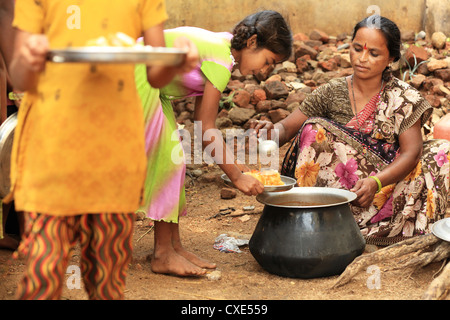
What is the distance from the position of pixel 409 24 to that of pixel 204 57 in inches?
206

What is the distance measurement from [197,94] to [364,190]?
119cm

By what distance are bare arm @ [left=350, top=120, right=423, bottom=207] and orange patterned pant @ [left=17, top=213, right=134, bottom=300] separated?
1931 millimetres

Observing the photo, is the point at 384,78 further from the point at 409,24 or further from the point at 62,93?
the point at 409,24

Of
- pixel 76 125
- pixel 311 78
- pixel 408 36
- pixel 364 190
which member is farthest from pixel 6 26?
pixel 408 36

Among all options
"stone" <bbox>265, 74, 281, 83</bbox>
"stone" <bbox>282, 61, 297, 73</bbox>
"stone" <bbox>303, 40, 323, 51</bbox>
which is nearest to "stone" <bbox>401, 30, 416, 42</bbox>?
"stone" <bbox>303, 40, 323, 51</bbox>

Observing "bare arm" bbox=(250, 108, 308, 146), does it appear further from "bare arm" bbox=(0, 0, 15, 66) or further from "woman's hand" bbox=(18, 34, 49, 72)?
"woman's hand" bbox=(18, 34, 49, 72)

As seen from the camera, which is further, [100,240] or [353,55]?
[353,55]

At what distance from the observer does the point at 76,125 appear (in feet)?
6.52

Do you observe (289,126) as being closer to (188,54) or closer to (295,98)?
(295,98)

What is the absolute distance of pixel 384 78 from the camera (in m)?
4.12

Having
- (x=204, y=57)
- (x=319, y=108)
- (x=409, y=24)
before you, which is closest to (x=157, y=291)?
(x=204, y=57)

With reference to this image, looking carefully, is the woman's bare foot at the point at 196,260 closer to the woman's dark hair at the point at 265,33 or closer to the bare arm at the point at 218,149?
the bare arm at the point at 218,149

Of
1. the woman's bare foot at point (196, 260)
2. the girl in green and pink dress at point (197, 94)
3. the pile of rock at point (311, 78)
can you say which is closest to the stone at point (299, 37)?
the pile of rock at point (311, 78)

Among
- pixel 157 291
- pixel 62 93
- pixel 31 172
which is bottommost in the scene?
pixel 157 291
